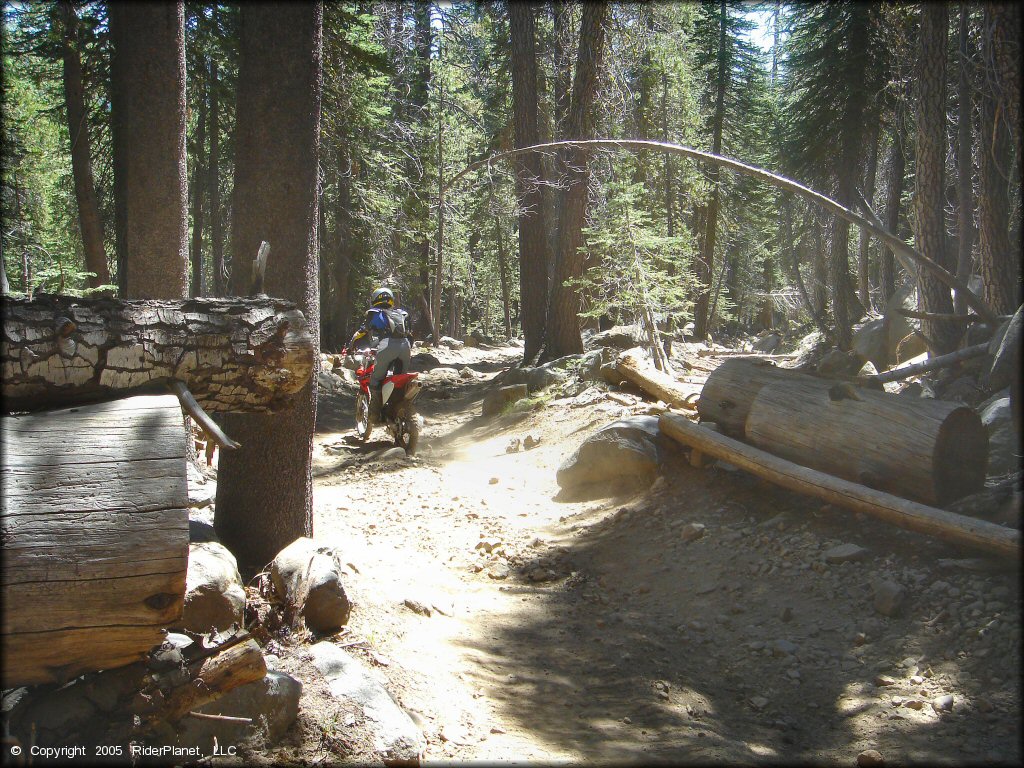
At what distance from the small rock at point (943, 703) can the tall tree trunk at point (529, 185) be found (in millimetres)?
11837

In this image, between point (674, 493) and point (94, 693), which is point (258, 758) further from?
point (674, 493)

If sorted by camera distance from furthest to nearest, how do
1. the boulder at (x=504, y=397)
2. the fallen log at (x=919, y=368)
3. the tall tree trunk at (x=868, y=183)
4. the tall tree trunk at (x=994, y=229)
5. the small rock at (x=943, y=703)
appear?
1. the tall tree trunk at (x=868, y=183)
2. the boulder at (x=504, y=397)
3. the tall tree trunk at (x=994, y=229)
4. the fallen log at (x=919, y=368)
5. the small rock at (x=943, y=703)

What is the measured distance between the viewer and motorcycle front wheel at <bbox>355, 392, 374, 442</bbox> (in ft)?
33.3

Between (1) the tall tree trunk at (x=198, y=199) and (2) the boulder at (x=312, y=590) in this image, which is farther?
(1) the tall tree trunk at (x=198, y=199)

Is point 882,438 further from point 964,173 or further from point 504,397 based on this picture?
point 964,173

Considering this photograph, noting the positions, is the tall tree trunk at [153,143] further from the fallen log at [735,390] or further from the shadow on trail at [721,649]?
the fallen log at [735,390]

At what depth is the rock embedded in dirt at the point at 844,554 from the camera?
5.14m

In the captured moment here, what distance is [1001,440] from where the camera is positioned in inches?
235

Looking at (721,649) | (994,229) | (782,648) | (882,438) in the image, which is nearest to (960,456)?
(882,438)

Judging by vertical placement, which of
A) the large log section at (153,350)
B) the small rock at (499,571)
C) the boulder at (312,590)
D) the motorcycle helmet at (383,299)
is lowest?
the small rock at (499,571)

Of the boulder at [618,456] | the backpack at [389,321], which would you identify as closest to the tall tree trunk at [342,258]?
the backpack at [389,321]

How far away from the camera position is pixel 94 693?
104 inches

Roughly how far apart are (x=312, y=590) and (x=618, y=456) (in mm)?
4350

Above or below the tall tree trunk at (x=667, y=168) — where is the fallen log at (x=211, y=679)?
below
